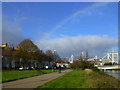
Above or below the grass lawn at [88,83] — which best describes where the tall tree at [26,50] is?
above

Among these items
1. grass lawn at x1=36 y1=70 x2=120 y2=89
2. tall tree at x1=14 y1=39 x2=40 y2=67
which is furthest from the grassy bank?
tall tree at x1=14 y1=39 x2=40 y2=67

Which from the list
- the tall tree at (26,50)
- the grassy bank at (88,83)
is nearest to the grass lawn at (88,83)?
the grassy bank at (88,83)

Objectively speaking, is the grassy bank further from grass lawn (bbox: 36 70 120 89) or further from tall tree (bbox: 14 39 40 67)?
tall tree (bbox: 14 39 40 67)

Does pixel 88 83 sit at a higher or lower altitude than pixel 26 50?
lower

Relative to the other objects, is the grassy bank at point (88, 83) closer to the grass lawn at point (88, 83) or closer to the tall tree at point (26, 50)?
the grass lawn at point (88, 83)

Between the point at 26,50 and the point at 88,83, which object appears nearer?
the point at 88,83

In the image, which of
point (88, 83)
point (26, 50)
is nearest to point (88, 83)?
point (88, 83)

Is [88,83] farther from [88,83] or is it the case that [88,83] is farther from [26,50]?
[26,50]

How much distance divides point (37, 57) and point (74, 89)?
56492 mm

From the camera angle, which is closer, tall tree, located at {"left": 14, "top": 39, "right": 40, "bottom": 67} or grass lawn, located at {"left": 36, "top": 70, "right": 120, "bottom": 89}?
grass lawn, located at {"left": 36, "top": 70, "right": 120, "bottom": 89}

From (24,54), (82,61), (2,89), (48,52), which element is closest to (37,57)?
(24,54)

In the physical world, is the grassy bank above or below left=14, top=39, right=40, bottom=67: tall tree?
below

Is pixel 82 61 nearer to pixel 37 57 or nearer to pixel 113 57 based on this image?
pixel 37 57

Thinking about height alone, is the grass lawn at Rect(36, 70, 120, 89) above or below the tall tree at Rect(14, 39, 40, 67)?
below
